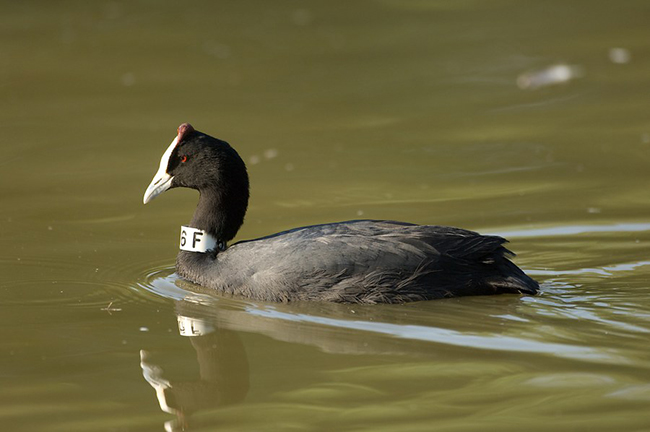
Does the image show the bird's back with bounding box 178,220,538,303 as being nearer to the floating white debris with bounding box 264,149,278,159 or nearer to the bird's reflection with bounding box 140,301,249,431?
the bird's reflection with bounding box 140,301,249,431

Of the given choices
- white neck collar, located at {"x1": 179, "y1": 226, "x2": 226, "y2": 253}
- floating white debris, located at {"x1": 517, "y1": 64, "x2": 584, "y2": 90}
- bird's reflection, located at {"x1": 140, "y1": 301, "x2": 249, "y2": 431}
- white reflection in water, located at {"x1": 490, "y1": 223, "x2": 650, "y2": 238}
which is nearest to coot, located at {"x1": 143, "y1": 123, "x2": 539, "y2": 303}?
white neck collar, located at {"x1": 179, "y1": 226, "x2": 226, "y2": 253}

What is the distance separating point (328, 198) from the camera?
28.0 feet

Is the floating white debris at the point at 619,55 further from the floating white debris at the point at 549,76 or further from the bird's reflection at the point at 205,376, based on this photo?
the bird's reflection at the point at 205,376

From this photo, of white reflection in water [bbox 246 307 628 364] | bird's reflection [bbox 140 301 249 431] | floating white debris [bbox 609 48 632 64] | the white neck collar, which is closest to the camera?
bird's reflection [bbox 140 301 249 431]

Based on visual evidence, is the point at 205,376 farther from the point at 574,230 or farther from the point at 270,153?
the point at 270,153

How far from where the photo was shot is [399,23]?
14.4 meters

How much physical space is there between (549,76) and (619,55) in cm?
117

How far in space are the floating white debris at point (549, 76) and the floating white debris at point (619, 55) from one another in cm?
53

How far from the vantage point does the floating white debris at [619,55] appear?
12.8 metres

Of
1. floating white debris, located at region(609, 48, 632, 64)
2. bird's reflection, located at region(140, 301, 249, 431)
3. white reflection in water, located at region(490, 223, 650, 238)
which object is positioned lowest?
bird's reflection, located at region(140, 301, 249, 431)

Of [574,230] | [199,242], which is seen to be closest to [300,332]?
[199,242]

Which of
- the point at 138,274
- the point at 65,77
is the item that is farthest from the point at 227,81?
the point at 138,274

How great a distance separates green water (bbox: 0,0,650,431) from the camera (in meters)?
4.77

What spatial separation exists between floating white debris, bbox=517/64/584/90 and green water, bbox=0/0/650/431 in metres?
0.05
